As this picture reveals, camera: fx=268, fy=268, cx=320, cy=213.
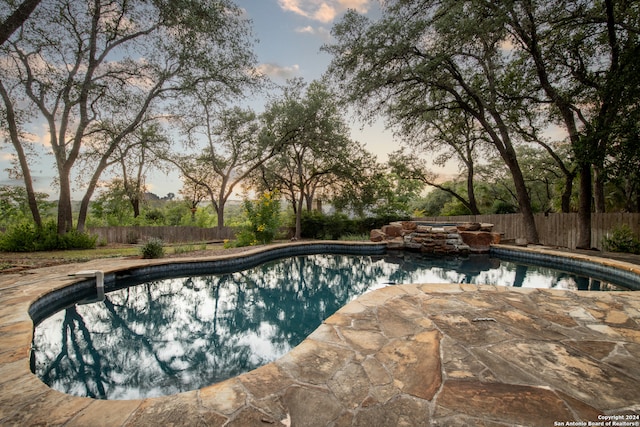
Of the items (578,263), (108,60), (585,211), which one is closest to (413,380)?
(578,263)

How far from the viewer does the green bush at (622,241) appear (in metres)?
7.99

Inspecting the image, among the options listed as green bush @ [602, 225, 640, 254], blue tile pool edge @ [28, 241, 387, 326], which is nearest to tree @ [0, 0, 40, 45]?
blue tile pool edge @ [28, 241, 387, 326]

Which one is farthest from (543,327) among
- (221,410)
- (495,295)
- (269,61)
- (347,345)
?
(269,61)

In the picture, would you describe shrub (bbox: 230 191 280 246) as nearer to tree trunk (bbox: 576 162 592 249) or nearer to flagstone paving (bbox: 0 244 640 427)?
flagstone paving (bbox: 0 244 640 427)

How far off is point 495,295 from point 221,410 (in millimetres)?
3531

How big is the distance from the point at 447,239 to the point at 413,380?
315 inches

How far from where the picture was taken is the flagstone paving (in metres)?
1.51

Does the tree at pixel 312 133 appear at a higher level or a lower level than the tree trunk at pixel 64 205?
higher

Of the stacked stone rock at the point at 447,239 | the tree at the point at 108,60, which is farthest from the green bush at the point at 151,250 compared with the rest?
the stacked stone rock at the point at 447,239

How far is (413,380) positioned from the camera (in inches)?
71.4

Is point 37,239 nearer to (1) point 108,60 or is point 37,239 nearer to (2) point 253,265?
(1) point 108,60

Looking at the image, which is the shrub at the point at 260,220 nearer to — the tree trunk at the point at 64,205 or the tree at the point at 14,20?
the tree trunk at the point at 64,205

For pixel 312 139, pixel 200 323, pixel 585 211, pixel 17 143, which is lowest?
pixel 200 323

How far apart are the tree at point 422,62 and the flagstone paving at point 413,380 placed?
830cm
